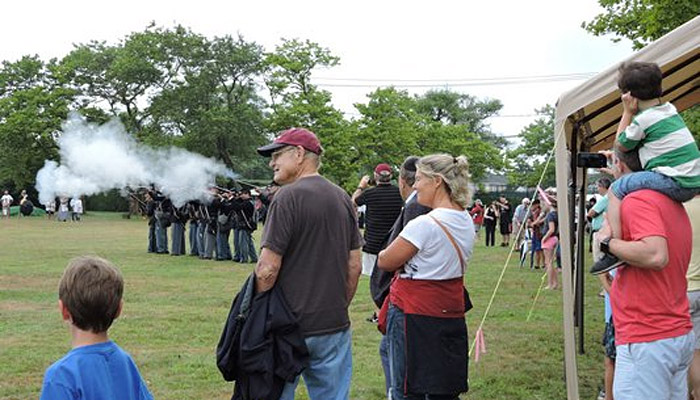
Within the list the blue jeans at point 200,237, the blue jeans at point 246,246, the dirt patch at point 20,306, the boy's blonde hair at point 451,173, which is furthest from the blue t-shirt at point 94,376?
the blue jeans at point 200,237

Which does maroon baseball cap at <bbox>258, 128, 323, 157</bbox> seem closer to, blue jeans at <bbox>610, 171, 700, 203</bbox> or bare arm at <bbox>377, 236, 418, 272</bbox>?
bare arm at <bbox>377, 236, 418, 272</bbox>

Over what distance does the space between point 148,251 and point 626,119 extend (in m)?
20.2

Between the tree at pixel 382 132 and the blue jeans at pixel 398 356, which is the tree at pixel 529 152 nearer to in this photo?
the tree at pixel 382 132

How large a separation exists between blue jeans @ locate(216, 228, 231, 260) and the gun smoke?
1067mm

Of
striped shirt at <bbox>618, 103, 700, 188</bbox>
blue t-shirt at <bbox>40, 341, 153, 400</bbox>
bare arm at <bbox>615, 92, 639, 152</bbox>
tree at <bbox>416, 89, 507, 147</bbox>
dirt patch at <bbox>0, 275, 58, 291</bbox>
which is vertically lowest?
dirt patch at <bbox>0, 275, 58, 291</bbox>

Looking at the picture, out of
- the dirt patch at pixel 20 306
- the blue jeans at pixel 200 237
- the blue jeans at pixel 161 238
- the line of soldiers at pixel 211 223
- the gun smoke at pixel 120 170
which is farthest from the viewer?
the blue jeans at pixel 161 238

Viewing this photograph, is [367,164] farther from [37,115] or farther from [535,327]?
[535,327]

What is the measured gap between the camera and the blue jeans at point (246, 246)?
63.9 feet

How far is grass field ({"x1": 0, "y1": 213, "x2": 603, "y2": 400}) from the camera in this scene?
6945 mm

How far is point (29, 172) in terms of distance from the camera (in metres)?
55.8

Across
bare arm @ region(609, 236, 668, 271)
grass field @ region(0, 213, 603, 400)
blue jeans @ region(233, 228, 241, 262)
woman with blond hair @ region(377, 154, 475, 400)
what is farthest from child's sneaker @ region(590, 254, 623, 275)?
blue jeans @ region(233, 228, 241, 262)

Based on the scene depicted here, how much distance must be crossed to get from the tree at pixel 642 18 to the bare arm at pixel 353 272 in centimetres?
1406

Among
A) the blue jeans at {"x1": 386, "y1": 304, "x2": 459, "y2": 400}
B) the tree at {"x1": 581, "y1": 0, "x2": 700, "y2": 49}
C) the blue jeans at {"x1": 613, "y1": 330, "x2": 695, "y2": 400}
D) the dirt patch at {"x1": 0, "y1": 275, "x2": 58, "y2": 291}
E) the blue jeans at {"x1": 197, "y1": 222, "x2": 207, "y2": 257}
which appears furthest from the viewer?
the blue jeans at {"x1": 197, "y1": 222, "x2": 207, "y2": 257}

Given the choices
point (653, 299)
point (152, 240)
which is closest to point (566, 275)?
point (653, 299)
